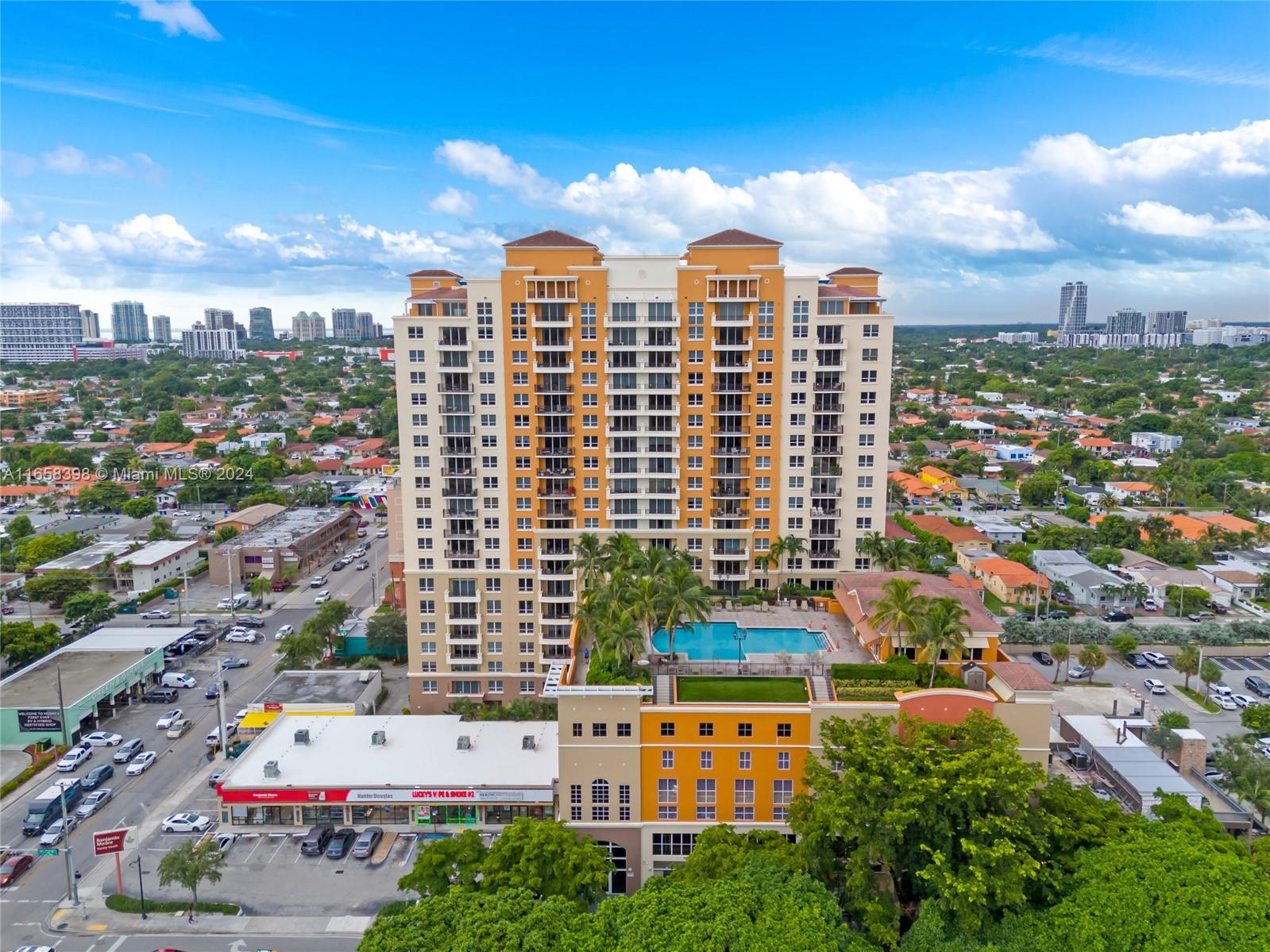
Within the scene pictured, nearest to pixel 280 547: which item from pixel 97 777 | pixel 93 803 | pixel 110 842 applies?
pixel 97 777

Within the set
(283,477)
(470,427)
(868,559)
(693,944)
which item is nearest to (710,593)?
(868,559)

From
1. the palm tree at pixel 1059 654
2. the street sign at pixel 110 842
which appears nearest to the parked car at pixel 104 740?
the street sign at pixel 110 842

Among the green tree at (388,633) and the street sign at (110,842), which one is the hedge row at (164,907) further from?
the green tree at (388,633)

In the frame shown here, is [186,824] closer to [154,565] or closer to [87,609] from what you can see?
[87,609]

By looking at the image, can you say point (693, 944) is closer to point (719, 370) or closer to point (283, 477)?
point (719, 370)

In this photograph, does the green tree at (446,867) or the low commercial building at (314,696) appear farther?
the low commercial building at (314,696)

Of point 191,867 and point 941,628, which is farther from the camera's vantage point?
point 191,867
